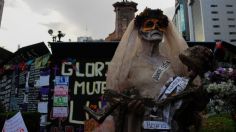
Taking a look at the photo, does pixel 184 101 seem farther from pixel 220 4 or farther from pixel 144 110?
pixel 220 4

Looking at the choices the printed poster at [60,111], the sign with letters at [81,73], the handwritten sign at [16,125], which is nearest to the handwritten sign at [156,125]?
the handwritten sign at [16,125]

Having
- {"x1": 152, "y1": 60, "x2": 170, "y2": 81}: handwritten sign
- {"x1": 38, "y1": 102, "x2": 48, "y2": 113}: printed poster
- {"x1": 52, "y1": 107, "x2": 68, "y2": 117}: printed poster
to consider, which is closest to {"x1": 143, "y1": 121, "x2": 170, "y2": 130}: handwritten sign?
{"x1": 152, "y1": 60, "x2": 170, "y2": 81}: handwritten sign

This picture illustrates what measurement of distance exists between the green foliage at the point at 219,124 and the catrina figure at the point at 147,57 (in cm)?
221

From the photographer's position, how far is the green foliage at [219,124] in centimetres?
602

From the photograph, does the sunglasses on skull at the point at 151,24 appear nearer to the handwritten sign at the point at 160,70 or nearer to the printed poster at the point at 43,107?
the handwritten sign at the point at 160,70

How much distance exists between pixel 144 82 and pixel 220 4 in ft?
274

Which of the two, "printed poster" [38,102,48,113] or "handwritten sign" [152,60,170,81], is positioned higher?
"handwritten sign" [152,60,170,81]

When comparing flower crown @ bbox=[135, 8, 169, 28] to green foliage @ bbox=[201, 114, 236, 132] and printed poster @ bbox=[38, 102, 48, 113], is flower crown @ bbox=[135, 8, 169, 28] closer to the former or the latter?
green foliage @ bbox=[201, 114, 236, 132]

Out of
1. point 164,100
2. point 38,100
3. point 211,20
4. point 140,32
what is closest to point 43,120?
point 38,100

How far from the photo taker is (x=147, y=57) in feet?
13.7

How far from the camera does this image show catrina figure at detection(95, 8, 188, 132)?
3893 mm

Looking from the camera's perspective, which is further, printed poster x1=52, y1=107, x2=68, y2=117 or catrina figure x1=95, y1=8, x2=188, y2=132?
printed poster x1=52, y1=107, x2=68, y2=117

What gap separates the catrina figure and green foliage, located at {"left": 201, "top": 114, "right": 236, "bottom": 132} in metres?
2.21

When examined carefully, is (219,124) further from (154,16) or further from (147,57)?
(154,16)
